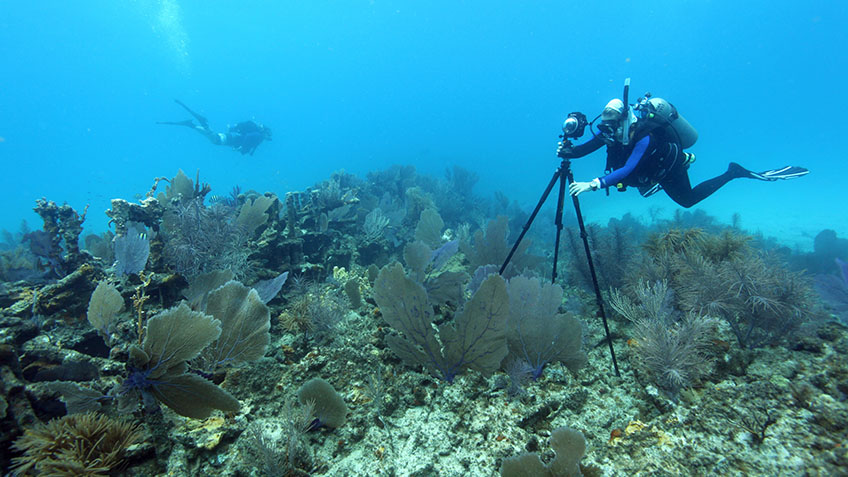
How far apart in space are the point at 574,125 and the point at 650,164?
224 centimetres

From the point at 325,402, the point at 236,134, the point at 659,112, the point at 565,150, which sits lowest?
the point at 325,402

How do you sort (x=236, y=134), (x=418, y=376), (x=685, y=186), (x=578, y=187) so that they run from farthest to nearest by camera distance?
1. (x=236, y=134)
2. (x=685, y=186)
3. (x=578, y=187)
4. (x=418, y=376)

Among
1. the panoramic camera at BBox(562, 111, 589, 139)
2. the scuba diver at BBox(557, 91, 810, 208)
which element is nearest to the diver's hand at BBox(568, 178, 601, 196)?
the scuba diver at BBox(557, 91, 810, 208)

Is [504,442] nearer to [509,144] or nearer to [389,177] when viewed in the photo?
[389,177]

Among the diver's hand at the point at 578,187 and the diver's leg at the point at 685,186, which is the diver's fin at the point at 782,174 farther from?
the diver's hand at the point at 578,187

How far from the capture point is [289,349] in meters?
2.91

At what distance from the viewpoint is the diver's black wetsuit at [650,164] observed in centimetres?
406

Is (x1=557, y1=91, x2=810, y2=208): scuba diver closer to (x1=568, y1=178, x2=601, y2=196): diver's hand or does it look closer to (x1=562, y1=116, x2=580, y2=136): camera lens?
(x1=568, y1=178, x2=601, y2=196): diver's hand

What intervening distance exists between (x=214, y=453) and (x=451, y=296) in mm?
2524

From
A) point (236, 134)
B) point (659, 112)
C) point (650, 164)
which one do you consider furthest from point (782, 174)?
point (236, 134)

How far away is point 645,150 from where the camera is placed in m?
4.09

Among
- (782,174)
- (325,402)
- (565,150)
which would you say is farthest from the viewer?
(782,174)

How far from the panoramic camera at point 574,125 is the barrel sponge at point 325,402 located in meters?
3.57

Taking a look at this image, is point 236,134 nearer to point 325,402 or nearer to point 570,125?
point 570,125
